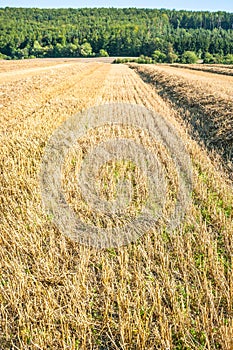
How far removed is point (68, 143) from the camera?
24.7 ft

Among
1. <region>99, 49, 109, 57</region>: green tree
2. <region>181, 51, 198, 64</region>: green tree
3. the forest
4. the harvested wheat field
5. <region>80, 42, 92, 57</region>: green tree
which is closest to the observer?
the harvested wheat field

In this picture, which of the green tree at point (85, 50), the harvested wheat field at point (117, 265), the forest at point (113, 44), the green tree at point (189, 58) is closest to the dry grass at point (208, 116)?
the harvested wheat field at point (117, 265)

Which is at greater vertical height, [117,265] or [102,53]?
[102,53]

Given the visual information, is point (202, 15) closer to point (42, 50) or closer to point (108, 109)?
point (42, 50)

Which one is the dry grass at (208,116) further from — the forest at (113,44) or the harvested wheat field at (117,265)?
the forest at (113,44)

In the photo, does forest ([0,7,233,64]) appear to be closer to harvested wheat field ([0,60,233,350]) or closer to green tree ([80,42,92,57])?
green tree ([80,42,92,57])

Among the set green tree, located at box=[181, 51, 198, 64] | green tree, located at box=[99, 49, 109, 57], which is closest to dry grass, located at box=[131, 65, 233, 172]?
green tree, located at box=[181, 51, 198, 64]

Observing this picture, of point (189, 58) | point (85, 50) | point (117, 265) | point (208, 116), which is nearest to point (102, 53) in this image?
point (85, 50)

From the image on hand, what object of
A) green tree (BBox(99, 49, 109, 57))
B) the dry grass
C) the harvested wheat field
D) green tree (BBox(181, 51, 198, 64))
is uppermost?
green tree (BBox(99, 49, 109, 57))

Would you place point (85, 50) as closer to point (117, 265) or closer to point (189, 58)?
point (189, 58)

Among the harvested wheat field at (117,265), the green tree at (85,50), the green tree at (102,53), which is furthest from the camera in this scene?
the green tree at (102,53)

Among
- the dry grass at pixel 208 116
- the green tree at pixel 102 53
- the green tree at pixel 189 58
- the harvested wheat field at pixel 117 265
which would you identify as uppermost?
the green tree at pixel 102 53

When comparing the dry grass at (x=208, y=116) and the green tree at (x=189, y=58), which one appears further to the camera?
the green tree at (x=189, y=58)

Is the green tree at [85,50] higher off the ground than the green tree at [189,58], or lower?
higher
